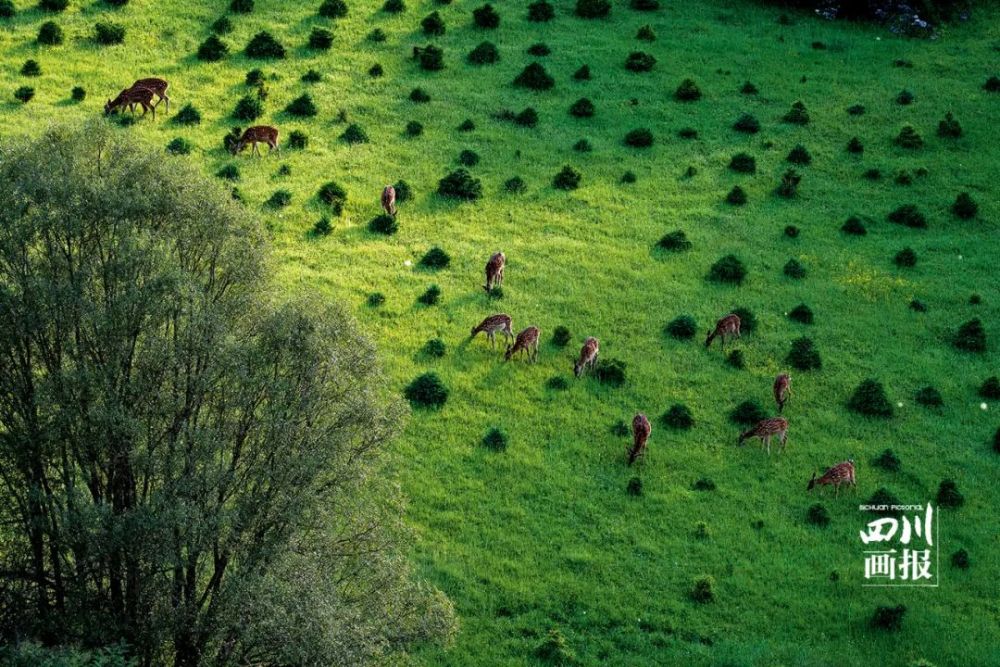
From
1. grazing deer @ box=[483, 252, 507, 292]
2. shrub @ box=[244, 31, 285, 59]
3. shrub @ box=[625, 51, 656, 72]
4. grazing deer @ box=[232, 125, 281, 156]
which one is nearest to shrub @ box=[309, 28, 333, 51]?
shrub @ box=[244, 31, 285, 59]

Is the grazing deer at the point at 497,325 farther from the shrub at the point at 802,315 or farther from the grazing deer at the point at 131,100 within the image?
the grazing deer at the point at 131,100

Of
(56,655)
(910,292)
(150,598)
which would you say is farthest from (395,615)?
(910,292)

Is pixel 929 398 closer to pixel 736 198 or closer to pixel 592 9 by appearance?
pixel 736 198

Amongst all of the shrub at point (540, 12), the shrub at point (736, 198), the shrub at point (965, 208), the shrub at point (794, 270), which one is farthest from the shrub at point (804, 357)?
the shrub at point (540, 12)

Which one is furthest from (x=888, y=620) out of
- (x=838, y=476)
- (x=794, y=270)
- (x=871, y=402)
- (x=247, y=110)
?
(x=247, y=110)

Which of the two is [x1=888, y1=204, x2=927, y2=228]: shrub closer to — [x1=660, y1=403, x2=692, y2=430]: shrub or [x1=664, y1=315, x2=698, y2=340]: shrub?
[x1=664, y1=315, x2=698, y2=340]: shrub

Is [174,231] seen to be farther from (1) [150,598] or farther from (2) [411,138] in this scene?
(2) [411,138]
